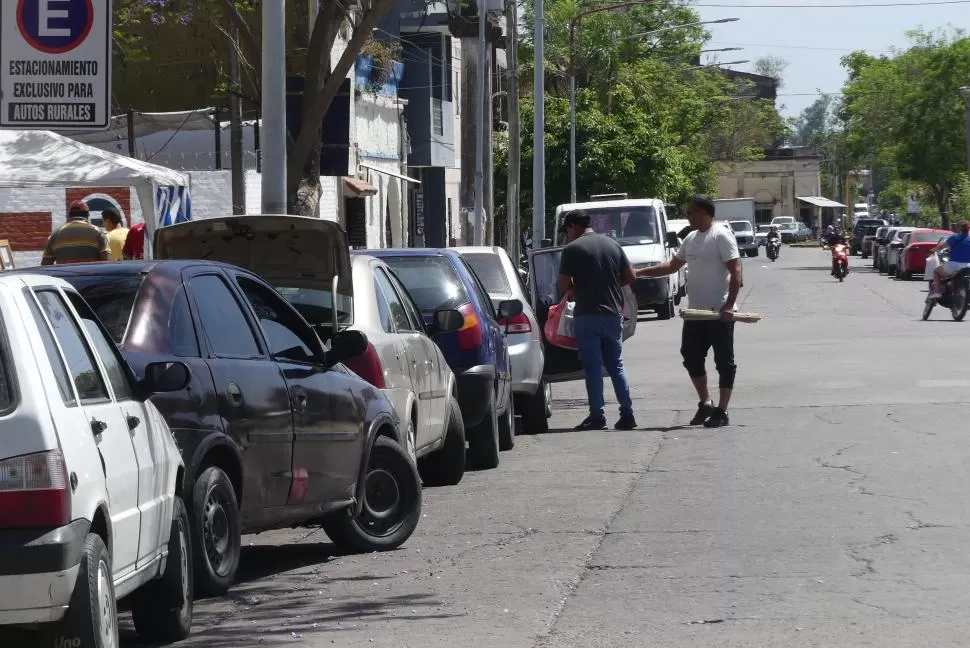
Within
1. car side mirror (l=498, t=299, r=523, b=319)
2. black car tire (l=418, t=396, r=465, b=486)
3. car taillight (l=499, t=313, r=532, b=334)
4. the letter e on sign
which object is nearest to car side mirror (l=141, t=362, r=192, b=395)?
the letter e on sign

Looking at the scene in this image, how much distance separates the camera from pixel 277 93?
14.5 meters

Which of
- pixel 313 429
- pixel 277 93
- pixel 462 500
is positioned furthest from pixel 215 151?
pixel 313 429

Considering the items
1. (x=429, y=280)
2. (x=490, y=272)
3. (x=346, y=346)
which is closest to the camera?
(x=346, y=346)

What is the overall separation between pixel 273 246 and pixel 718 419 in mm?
5164

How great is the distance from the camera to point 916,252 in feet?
165

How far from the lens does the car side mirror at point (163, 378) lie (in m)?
6.26

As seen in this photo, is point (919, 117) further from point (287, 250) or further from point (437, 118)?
point (287, 250)

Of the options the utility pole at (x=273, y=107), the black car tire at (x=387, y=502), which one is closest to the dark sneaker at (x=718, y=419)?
the utility pole at (x=273, y=107)

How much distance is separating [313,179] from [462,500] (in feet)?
21.9

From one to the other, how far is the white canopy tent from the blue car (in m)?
6.33

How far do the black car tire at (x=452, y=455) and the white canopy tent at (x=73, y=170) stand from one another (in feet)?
24.9

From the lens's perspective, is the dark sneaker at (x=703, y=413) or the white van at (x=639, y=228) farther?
the white van at (x=639, y=228)

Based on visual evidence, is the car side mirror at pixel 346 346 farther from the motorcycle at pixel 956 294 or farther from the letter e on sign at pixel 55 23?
the motorcycle at pixel 956 294

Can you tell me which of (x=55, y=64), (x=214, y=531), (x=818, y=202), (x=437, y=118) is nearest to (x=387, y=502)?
(x=214, y=531)
